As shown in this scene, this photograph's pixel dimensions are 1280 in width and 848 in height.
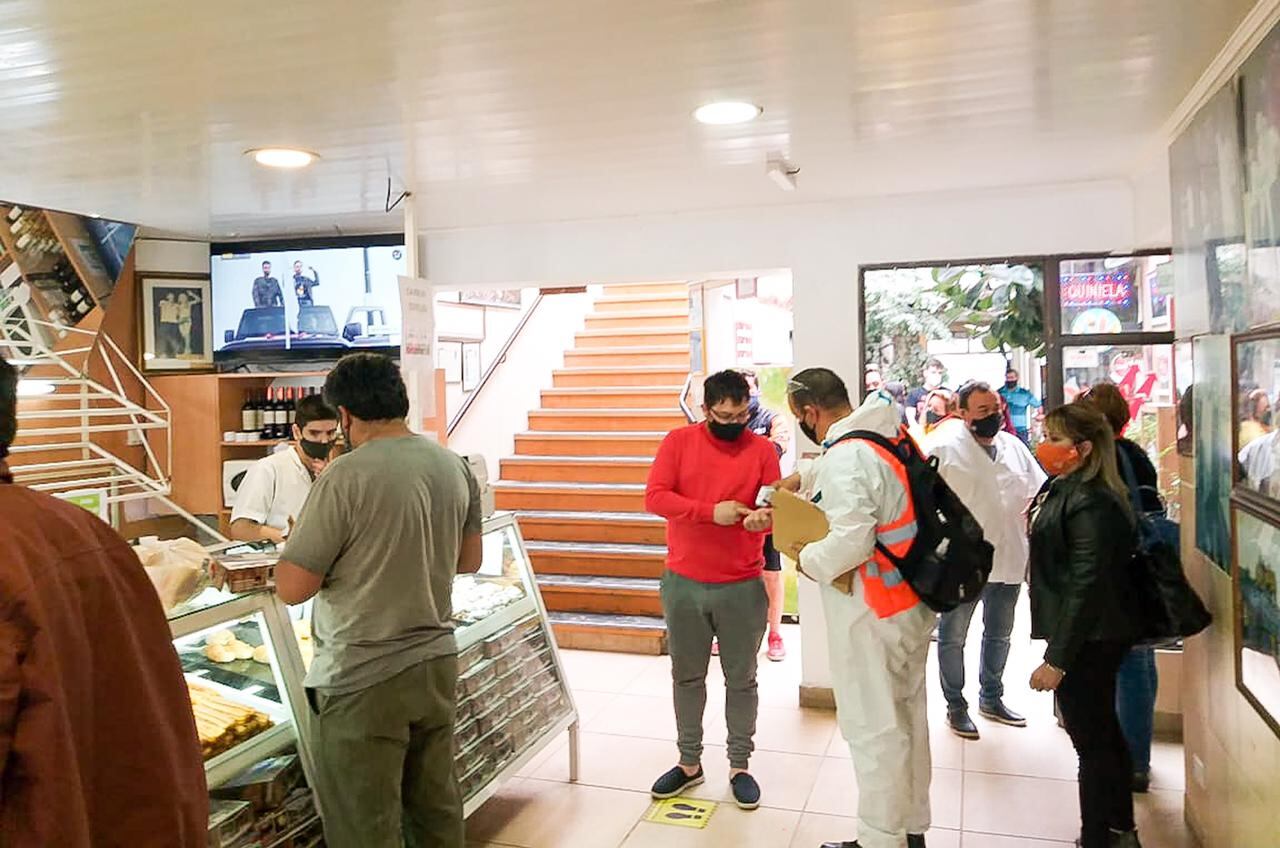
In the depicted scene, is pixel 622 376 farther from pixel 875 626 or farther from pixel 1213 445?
pixel 1213 445

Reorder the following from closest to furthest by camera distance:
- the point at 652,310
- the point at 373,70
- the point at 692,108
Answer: the point at 373,70
the point at 692,108
the point at 652,310

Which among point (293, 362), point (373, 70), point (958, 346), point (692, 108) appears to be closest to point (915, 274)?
point (958, 346)

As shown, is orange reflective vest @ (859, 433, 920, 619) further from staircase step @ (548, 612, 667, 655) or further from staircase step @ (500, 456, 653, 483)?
staircase step @ (500, 456, 653, 483)

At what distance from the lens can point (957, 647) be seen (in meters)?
4.36

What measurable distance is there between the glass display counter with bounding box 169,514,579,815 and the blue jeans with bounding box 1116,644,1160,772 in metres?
2.11

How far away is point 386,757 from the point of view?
2.51 meters

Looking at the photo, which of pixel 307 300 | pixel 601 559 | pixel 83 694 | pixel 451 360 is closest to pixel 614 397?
pixel 451 360

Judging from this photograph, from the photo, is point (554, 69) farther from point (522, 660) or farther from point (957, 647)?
point (957, 647)

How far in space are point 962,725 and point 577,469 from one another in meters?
3.69

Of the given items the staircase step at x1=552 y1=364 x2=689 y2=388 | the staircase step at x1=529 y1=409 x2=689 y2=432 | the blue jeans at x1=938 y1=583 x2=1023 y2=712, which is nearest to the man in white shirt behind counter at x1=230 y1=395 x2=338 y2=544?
the blue jeans at x1=938 y1=583 x2=1023 y2=712

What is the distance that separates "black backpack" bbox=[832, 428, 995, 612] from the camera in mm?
2887

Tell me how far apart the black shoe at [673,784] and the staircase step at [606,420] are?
12.4 feet

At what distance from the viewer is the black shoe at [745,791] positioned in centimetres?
364

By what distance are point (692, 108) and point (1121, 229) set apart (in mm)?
2333
